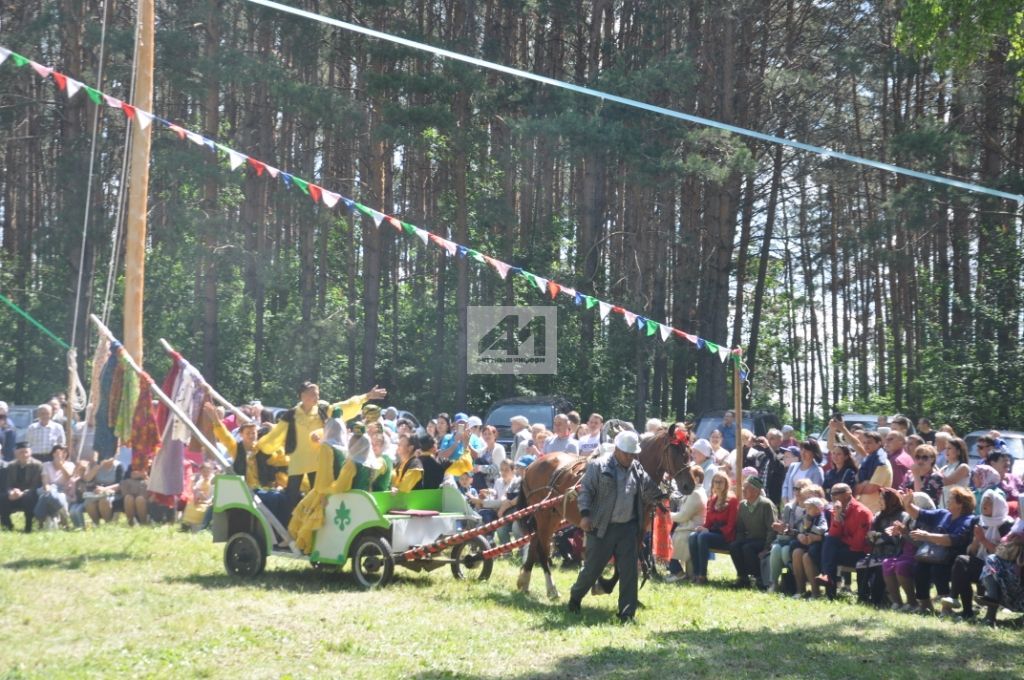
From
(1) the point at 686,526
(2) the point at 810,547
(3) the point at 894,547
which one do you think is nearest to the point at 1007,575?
(3) the point at 894,547

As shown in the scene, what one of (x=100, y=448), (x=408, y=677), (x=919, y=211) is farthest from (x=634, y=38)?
(x=408, y=677)

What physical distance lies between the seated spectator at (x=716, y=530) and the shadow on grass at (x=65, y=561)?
6482mm

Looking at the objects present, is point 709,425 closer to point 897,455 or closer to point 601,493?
point 897,455

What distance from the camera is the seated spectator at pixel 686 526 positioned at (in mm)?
13797

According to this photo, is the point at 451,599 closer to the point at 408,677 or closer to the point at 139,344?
the point at 408,677

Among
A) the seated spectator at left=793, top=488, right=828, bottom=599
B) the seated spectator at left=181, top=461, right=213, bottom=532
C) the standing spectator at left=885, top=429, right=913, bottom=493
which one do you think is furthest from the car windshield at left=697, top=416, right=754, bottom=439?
the seated spectator at left=793, top=488, right=828, bottom=599

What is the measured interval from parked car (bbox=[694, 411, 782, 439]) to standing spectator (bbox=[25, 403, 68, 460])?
39.2ft

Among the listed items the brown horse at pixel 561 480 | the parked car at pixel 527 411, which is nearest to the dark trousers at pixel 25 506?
the brown horse at pixel 561 480

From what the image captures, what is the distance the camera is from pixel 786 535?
41.9ft

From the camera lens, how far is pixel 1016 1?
38.0 ft

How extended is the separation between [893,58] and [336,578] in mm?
23572

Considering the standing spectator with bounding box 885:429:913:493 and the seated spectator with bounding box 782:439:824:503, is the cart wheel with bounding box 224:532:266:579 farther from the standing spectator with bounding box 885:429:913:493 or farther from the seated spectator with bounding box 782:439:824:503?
the standing spectator with bounding box 885:429:913:493

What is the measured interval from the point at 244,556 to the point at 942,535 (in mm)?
7069

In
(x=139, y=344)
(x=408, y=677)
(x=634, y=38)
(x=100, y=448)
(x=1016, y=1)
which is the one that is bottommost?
(x=408, y=677)
